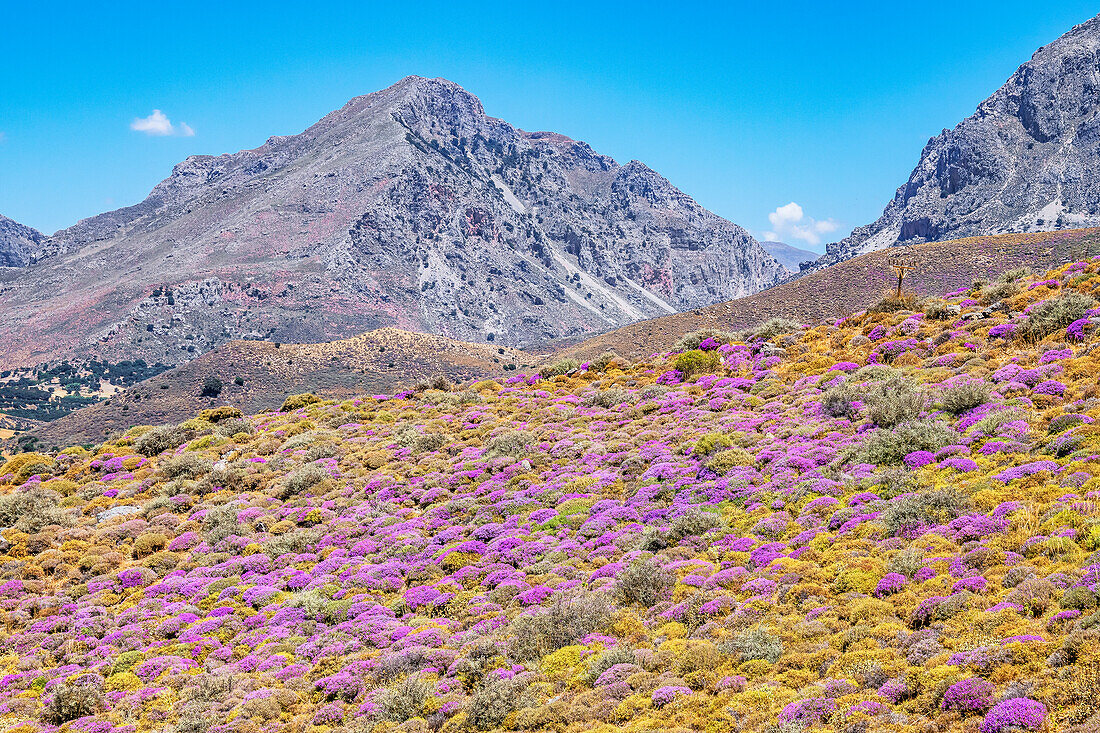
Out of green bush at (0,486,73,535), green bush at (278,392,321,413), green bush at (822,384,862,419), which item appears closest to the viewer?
green bush at (822,384,862,419)

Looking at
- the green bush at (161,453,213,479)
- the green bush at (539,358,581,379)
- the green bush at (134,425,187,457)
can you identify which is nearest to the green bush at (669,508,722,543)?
the green bush at (161,453,213,479)

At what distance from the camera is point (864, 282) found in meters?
88.2

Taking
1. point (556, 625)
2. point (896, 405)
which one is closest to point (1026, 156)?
point (896, 405)

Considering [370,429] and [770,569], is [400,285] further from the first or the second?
[770,569]

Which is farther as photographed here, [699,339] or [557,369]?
[557,369]

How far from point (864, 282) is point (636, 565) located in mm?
84466

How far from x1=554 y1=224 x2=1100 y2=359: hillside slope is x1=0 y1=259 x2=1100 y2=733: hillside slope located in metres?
59.5

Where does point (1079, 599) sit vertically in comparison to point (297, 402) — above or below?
below

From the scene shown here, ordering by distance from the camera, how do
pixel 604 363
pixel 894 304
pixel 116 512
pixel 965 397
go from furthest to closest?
pixel 604 363 → pixel 894 304 → pixel 116 512 → pixel 965 397

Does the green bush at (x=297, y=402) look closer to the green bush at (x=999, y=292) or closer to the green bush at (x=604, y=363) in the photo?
the green bush at (x=604, y=363)

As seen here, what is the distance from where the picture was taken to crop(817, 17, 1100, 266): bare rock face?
16050cm

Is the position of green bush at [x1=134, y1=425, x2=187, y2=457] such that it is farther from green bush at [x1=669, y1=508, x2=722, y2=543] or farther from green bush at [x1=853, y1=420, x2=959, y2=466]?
green bush at [x1=853, y1=420, x2=959, y2=466]

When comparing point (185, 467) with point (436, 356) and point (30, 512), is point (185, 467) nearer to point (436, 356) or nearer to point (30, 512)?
point (30, 512)

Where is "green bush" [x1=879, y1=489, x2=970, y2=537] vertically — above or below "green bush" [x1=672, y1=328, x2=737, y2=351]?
below
